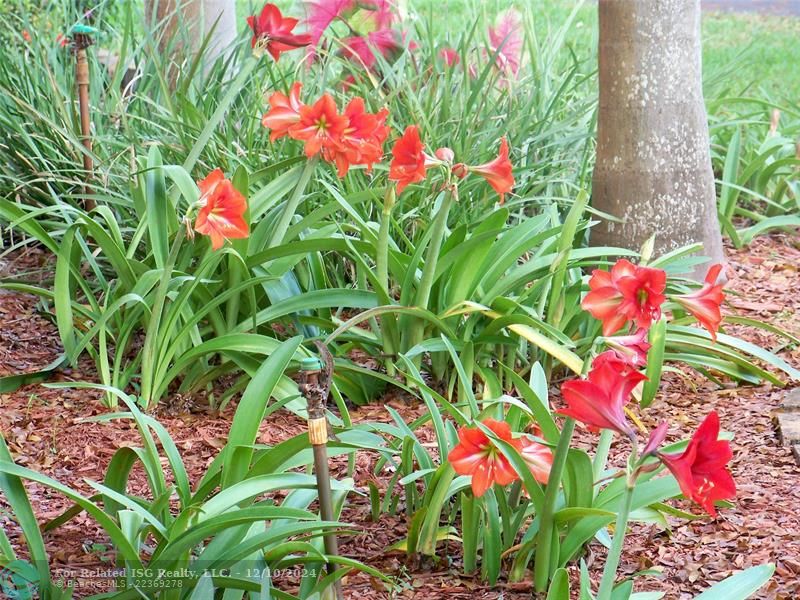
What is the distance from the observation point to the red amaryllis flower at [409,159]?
2516 mm

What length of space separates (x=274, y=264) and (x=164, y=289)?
42cm

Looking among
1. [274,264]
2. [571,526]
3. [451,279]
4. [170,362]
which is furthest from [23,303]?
[571,526]

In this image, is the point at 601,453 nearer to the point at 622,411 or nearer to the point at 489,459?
the point at 489,459

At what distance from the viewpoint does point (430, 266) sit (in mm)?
2807

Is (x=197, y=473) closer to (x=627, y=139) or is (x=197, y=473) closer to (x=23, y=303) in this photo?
(x=23, y=303)

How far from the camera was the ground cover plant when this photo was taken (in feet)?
5.92

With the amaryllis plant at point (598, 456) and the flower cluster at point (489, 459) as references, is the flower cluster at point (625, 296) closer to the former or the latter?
the amaryllis plant at point (598, 456)

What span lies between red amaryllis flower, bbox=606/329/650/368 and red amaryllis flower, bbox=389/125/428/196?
0.99 meters

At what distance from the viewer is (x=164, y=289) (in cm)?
268

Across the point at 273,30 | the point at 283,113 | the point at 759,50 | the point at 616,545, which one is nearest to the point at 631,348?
the point at 616,545

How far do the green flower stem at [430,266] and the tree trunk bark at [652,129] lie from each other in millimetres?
988

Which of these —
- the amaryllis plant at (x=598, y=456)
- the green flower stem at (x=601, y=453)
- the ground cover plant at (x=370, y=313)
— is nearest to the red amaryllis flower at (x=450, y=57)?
the ground cover plant at (x=370, y=313)

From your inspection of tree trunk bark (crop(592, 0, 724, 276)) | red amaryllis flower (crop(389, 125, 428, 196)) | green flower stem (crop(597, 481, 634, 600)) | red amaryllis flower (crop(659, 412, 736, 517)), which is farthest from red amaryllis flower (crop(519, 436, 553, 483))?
tree trunk bark (crop(592, 0, 724, 276))

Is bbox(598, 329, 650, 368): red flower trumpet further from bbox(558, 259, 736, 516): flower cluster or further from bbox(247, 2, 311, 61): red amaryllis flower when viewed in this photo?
bbox(247, 2, 311, 61): red amaryllis flower
